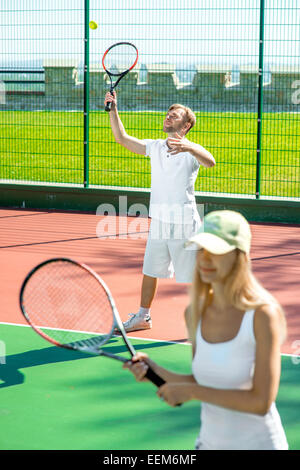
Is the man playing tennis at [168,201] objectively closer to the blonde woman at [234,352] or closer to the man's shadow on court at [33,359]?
the man's shadow on court at [33,359]

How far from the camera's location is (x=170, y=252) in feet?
21.2

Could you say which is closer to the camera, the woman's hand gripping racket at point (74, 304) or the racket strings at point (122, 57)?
the woman's hand gripping racket at point (74, 304)

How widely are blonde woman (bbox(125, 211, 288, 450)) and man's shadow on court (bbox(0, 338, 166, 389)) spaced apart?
2.78 meters

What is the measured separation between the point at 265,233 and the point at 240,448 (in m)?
8.37

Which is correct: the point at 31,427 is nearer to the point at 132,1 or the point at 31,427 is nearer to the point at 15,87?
the point at 132,1

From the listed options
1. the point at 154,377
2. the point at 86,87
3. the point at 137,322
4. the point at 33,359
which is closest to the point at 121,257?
the point at 137,322

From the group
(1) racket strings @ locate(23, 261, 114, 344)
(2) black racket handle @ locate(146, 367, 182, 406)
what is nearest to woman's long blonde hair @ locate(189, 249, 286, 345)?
(2) black racket handle @ locate(146, 367, 182, 406)

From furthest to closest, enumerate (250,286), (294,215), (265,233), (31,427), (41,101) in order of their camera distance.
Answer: (41,101) < (294,215) < (265,233) < (31,427) < (250,286)

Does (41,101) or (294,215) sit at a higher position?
(41,101)

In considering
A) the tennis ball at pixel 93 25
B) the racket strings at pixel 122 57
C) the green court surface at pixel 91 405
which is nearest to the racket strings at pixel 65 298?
the green court surface at pixel 91 405

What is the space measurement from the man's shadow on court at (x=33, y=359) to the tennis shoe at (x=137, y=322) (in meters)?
0.30

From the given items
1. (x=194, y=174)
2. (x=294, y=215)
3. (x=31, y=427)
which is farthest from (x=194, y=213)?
(x=294, y=215)

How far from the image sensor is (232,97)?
1265 centimetres

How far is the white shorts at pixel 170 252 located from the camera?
6391mm
